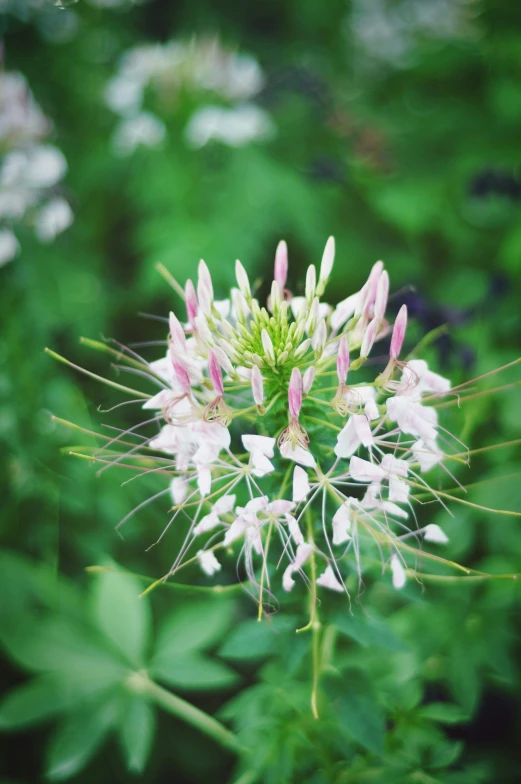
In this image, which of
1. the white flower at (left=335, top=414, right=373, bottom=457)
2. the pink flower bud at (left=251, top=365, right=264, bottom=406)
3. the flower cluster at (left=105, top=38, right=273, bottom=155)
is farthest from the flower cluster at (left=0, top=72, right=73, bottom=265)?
the white flower at (left=335, top=414, right=373, bottom=457)

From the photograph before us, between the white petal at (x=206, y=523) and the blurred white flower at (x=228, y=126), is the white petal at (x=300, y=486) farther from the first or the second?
the blurred white flower at (x=228, y=126)

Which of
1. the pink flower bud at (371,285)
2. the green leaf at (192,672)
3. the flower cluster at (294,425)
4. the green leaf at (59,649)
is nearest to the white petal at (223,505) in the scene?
the flower cluster at (294,425)

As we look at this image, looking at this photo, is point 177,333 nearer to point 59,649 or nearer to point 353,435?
point 353,435

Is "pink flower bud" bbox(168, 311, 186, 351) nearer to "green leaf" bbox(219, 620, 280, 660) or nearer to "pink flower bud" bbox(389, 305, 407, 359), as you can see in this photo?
"pink flower bud" bbox(389, 305, 407, 359)

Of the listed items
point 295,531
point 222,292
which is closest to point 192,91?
point 222,292

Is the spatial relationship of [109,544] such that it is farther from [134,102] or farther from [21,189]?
[134,102]

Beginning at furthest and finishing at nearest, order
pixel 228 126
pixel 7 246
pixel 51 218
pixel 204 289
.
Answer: pixel 228 126
pixel 51 218
pixel 7 246
pixel 204 289
